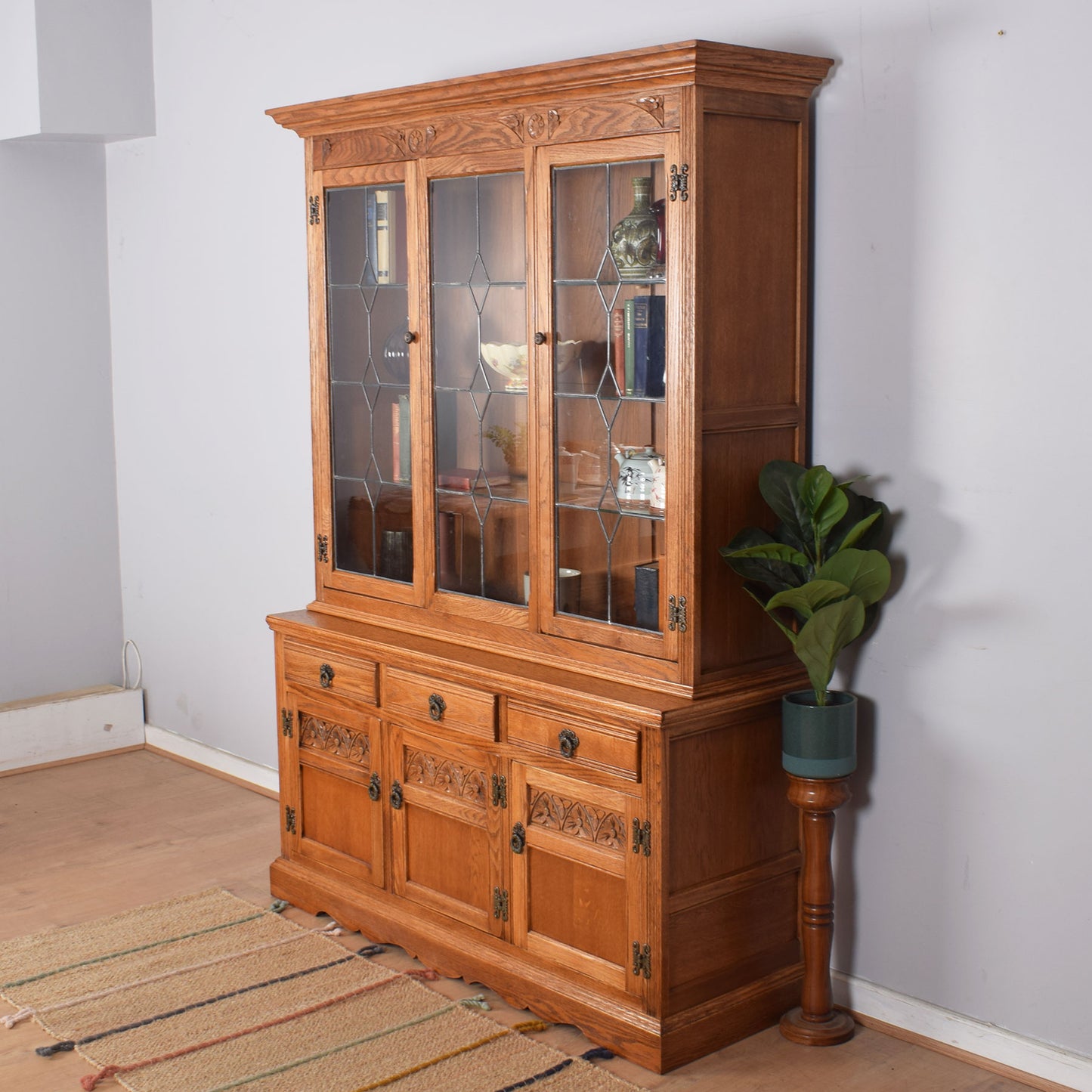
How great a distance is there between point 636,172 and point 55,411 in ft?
9.85

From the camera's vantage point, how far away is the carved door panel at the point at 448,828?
9.91 ft

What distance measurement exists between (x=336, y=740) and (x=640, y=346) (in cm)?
135

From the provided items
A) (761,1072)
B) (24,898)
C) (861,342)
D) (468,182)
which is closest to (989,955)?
(761,1072)

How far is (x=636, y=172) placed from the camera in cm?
268

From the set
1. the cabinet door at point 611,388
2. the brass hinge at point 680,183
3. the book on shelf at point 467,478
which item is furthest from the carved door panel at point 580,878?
the brass hinge at point 680,183

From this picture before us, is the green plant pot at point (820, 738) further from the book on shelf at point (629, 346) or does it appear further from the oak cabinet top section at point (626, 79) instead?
the oak cabinet top section at point (626, 79)

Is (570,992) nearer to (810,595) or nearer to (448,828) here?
(448,828)

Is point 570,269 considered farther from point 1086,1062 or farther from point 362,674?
point 1086,1062

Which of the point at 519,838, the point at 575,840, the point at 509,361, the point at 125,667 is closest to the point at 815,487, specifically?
the point at 509,361

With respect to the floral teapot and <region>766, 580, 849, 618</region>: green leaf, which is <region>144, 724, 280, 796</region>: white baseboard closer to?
the floral teapot

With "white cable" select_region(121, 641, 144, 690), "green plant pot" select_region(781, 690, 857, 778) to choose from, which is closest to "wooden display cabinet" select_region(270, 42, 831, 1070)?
"green plant pot" select_region(781, 690, 857, 778)

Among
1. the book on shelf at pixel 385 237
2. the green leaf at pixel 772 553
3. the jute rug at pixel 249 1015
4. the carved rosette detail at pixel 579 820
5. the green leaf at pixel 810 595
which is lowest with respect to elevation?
the jute rug at pixel 249 1015

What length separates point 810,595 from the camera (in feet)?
8.40

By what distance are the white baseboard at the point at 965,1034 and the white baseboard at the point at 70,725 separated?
2.99 metres
